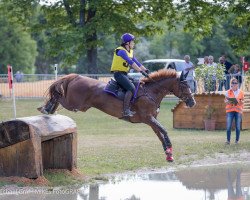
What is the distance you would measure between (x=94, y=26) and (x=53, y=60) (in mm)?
41882

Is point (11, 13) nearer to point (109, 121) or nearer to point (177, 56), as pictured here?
point (109, 121)

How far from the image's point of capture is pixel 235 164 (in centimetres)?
1555

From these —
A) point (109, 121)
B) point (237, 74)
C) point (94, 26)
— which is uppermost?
point (94, 26)

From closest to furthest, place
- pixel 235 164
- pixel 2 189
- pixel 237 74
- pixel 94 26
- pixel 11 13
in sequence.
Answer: pixel 2 189, pixel 235 164, pixel 237 74, pixel 94 26, pixel 11 13

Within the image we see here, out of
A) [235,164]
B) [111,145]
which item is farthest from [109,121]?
[235,164]

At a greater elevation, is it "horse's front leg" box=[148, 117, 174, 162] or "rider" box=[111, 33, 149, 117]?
"rider" box=[111, 33, 149, 117]

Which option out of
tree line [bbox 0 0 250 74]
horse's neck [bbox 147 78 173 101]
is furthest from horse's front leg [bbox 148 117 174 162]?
tree line [bbox 0 0 250 74]

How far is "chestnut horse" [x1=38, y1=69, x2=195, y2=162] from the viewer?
1409cm

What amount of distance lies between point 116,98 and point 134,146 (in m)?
4.59

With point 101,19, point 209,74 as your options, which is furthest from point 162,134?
point 101,19

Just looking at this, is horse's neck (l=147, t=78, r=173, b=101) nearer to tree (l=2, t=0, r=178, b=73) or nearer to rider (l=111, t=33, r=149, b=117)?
rider (l=111, t=33, r=149, b=117)

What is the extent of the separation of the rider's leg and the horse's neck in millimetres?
574

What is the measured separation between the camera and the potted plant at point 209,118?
23.7m

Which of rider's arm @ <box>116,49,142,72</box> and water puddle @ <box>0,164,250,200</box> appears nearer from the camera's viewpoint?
water puddle @ <box>0,164,250,200</box>
